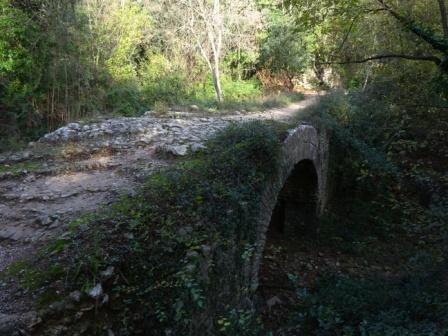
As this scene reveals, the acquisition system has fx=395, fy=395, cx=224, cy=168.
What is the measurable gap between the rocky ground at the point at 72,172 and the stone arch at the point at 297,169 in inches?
49.3

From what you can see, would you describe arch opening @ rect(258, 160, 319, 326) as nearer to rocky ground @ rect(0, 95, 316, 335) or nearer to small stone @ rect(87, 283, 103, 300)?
rocky ground @ rect(0, 95, 316, 335)

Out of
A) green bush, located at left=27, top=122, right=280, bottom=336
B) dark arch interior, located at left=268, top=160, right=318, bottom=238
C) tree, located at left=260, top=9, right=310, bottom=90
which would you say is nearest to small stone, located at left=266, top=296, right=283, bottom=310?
green bush, located at left=27, top=122, right=280, bottom=336

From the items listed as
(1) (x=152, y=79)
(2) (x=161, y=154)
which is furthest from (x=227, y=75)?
(2) (x=161, y=154)

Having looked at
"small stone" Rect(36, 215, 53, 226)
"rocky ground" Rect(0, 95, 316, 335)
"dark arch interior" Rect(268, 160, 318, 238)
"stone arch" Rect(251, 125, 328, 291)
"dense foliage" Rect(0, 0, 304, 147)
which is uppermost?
"dense foliage" Rect(0, 0, 304, 147)

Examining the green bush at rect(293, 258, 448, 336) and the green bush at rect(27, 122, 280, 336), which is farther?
the green bush at rect(293, 258, 448, 336)

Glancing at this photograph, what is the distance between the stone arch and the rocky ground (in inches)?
49.3

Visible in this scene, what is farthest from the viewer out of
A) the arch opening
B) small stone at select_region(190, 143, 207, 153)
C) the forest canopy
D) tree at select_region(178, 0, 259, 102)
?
tree at select_region(178, 0, 259, 102)

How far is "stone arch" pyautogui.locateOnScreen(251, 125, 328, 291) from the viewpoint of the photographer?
5.11 metres

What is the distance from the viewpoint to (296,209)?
30.5 ft

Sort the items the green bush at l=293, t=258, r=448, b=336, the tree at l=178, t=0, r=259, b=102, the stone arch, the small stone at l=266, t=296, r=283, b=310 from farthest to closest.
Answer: the tree at l=178, t=0, r=259, b=102 < the small stone at l=266, t=296, r=283, b=310 < the stone arch < the green bush at l=293, t=258, r=448, b=336

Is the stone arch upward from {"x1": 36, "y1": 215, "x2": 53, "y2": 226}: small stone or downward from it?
downward

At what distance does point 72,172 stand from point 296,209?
18.8 feet

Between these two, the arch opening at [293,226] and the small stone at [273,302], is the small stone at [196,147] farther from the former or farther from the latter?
the small stone at [273,302]

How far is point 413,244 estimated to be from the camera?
839 centimetres
